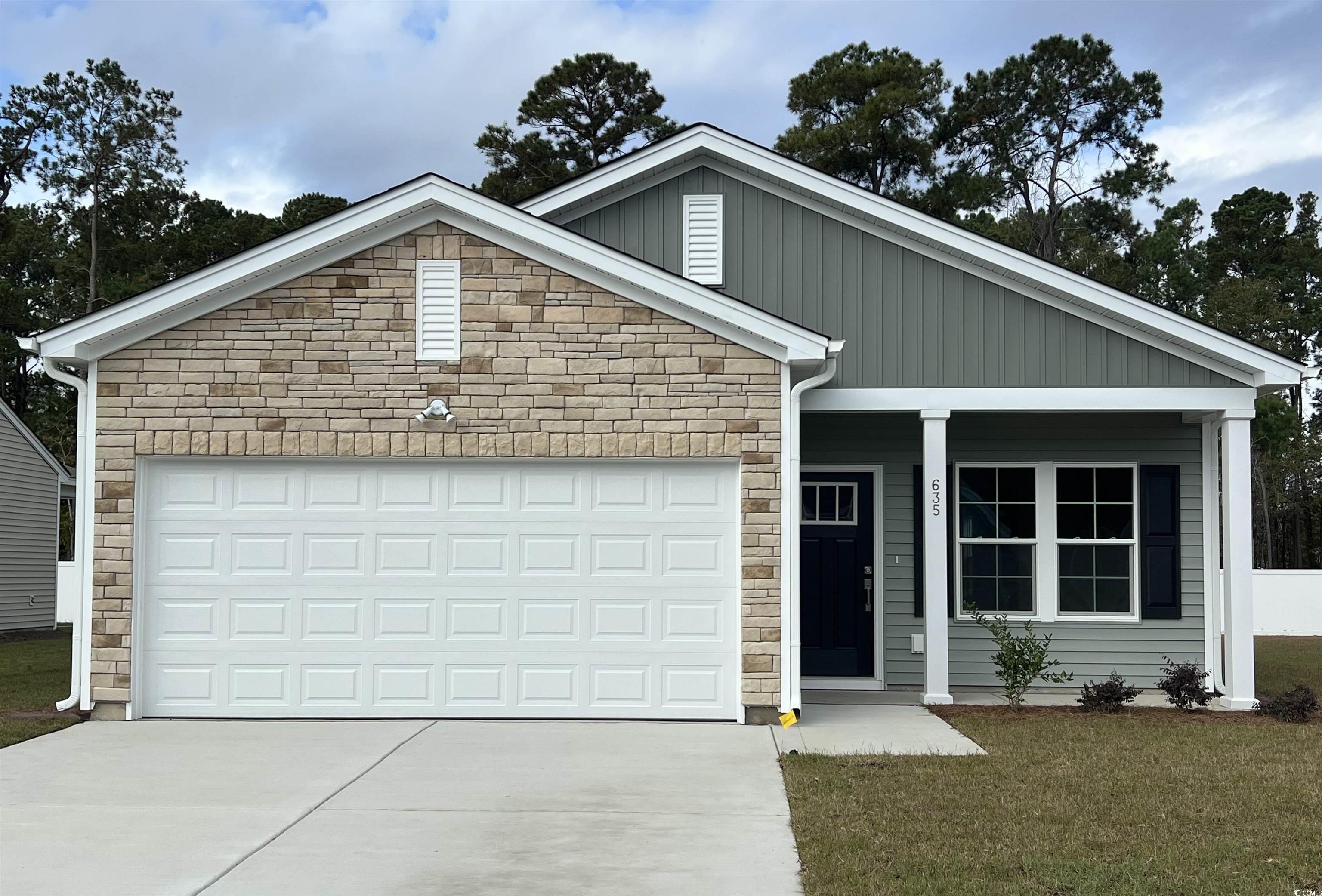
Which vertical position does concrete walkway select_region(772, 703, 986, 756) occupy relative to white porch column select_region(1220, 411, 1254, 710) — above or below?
below

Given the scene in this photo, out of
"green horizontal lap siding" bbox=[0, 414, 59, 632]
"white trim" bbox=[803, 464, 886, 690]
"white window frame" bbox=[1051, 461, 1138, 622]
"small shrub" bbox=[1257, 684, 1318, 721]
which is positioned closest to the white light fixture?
"white trim" bbox=[803, 464, 886, 690]

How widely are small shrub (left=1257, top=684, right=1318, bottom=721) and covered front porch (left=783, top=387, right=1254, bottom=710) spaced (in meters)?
1.67

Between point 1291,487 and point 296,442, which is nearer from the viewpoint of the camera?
point 296,442

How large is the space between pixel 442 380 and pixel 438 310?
0.60 metres

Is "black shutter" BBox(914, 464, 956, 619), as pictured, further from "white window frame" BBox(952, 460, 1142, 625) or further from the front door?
the front door

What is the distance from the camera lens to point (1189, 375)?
1251cm

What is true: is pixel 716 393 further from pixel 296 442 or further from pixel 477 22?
pixel 477 22

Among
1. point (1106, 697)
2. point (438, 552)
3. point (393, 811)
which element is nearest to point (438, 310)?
point (438, 552)

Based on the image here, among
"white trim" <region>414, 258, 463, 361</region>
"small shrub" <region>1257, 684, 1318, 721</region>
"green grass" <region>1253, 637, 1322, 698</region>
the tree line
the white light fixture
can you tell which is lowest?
"green grass" <region>1253, 637, 1322, 698</region>

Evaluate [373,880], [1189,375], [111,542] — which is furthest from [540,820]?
[1189,375]

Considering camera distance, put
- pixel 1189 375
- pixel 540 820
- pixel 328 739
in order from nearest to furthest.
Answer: pixel 540 820 → pixel 328 739 → pixel 1189 375

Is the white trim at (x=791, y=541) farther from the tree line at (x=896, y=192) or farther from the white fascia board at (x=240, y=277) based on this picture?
the tree line at (x=896, y=192)

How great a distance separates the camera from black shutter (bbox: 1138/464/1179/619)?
1364cm

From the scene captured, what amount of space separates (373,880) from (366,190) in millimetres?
35277
